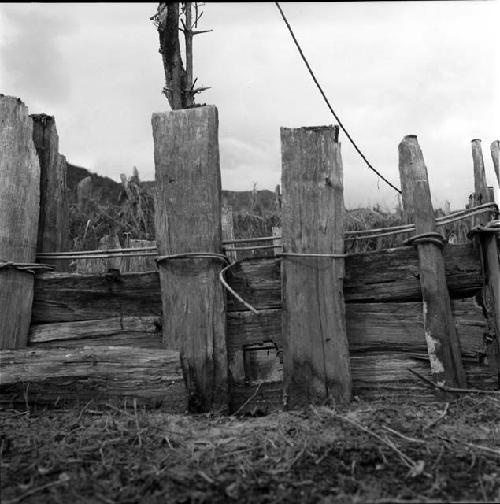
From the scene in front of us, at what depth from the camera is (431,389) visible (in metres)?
3.32

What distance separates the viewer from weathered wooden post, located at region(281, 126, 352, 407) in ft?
10.7

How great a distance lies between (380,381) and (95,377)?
1.54 metres

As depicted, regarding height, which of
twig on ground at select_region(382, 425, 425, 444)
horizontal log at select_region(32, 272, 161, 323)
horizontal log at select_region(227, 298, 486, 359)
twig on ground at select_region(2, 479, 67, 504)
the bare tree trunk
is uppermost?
the bare tree trunk

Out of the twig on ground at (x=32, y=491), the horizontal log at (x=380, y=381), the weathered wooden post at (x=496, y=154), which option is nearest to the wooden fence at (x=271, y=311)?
the horizontal log at (x=380, y=381)

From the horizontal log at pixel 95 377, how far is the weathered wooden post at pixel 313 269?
2.07 feet

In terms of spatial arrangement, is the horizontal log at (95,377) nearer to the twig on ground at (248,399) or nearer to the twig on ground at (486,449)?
the twig on ground at (248,399)

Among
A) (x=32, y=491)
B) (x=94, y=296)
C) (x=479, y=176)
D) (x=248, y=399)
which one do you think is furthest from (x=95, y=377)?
(x=479, y=176)

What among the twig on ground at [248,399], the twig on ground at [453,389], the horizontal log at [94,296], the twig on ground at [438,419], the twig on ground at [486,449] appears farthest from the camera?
the horizontal log at [94,296]

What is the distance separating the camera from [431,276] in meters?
3.37

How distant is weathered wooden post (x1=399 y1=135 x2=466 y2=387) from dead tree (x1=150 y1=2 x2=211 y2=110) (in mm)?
4456

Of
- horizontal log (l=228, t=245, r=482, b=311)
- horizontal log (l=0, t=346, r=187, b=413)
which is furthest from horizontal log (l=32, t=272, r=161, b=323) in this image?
horizontal log (l=228, t=245, r=482, b=311)

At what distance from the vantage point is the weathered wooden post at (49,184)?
12.6ft

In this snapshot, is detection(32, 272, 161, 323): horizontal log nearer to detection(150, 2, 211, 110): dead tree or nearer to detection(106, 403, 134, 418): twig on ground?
detection(106, 403, 134, 418): twig on ground

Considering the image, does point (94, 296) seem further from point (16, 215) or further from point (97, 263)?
point (97, 263)
